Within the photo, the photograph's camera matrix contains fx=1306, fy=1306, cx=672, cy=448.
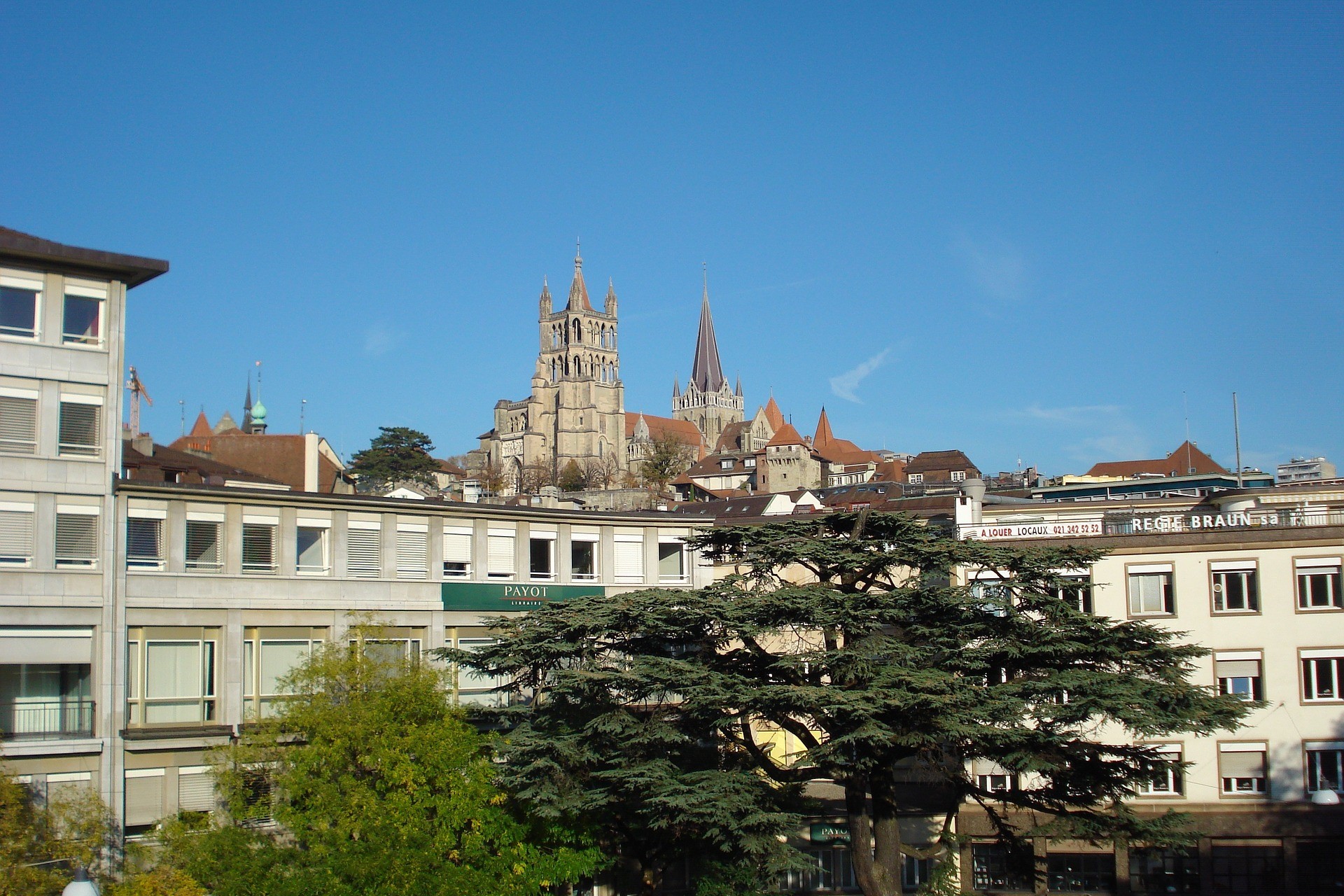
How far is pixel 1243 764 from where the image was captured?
33656 millimetres

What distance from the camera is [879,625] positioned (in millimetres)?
25203

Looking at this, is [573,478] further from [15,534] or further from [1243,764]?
[15,534]

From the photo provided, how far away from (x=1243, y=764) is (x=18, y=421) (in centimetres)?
3038

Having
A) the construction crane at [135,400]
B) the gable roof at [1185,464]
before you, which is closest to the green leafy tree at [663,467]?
the gable roof at [1185,464]

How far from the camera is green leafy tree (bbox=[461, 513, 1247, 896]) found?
23516mm

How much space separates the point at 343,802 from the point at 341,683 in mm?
2745

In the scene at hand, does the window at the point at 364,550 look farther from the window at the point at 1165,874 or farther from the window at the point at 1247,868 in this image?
the window at the point at 1247,868

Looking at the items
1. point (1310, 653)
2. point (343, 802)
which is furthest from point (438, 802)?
point (1310, 653)

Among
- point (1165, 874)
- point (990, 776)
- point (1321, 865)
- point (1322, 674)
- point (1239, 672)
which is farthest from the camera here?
point (990, 776)

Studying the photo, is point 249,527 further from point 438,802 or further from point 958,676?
point 958,676

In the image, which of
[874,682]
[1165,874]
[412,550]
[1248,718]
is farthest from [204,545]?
[1248,718]

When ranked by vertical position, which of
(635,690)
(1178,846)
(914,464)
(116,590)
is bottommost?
(1178,846)

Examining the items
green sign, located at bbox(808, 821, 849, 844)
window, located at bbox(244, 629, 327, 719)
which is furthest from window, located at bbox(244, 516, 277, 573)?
green sign, located at bbox(808, 821, 849, 844)

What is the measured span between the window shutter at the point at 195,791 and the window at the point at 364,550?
18.8 ft
